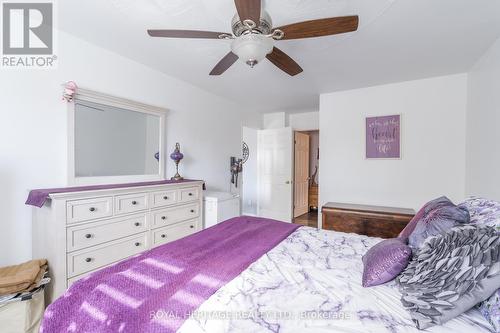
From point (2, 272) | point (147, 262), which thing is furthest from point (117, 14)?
point (2, 272)

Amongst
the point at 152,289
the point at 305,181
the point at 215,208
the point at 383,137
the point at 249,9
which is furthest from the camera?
the point at 305,181

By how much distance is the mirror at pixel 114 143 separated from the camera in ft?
6.80

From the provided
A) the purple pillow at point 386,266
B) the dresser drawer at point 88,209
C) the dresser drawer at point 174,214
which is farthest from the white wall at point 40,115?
the purple pillow at point 386,266

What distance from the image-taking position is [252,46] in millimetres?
1371

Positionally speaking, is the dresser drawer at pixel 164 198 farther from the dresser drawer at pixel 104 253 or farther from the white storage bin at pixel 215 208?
the white storage bin at pixel 215 208

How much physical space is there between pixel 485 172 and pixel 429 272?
6.95 feet

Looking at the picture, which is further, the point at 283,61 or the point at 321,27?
the point at 283,61

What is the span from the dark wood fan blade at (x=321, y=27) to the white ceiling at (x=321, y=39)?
0.21 metres

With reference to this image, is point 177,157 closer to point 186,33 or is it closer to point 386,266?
point 186,33

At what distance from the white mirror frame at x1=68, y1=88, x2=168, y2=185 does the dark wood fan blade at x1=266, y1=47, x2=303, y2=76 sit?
1620 millimetres

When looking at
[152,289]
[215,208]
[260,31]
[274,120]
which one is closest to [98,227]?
[152,289]

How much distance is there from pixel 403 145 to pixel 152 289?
3.43m

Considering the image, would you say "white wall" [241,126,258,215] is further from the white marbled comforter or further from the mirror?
the white marbled comforter

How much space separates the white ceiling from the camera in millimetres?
1559
